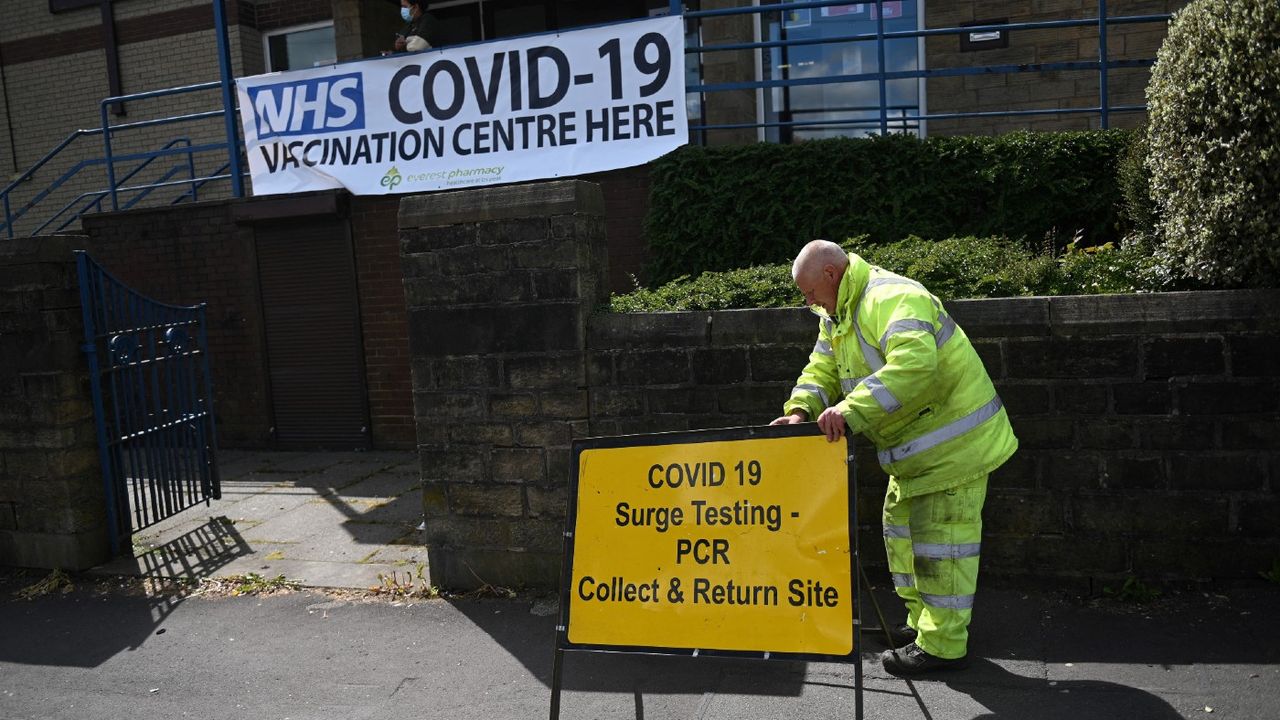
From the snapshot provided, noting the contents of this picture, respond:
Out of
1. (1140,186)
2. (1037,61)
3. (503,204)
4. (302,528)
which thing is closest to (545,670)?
(503,204)

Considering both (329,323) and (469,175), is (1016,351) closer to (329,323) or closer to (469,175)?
(469,175)

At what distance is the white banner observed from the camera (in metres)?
7.93

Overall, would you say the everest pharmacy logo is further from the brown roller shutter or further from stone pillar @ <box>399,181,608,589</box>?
stone pillar @ <box>399,181,608,589</box>

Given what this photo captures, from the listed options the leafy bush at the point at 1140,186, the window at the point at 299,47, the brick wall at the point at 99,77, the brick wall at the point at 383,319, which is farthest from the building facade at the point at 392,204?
the leafy bush at the point at 1140,186

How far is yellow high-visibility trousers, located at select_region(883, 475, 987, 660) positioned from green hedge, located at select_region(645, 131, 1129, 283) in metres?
3.73

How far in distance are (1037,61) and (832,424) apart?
7822 mm

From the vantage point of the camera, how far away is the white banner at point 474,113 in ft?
26.0

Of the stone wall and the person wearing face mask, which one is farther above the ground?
the person wearing face mask

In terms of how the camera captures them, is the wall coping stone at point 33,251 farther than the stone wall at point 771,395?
→ Yes

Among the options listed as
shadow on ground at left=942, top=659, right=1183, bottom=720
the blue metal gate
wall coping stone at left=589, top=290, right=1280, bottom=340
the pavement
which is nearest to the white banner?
the blue metal gate

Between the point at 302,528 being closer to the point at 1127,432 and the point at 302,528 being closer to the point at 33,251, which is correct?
the point at 33,251

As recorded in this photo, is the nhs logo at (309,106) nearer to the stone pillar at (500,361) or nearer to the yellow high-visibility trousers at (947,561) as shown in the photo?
the stone pillar at (500,361)

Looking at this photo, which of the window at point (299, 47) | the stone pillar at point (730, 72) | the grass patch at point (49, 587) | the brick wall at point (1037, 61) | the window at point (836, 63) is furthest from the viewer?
the window at point (299, 47)

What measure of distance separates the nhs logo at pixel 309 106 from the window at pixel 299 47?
364 centimetres
